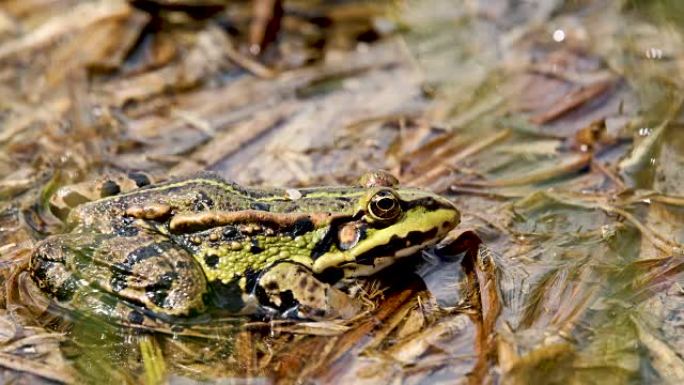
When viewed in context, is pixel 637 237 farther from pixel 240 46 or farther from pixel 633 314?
pixel 240 46

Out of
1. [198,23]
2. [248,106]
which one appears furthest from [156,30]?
[248,106]

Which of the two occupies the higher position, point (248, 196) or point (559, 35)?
point (248, 196)

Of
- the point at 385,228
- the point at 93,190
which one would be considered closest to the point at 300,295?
the point at 385,228

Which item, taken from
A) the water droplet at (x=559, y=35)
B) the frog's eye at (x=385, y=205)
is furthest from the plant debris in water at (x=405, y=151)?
the frog's eye at (x=385, y=205)

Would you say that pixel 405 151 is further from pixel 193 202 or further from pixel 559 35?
pixel 559 35

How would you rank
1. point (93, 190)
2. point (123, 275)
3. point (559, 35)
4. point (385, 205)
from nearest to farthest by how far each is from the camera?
point (123, 275) < point (385, 205) < point (93, 190) < point (559, 35)

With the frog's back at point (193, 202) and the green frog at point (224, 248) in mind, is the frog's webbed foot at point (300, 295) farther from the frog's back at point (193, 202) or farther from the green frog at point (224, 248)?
the frog's back at point (193, 202)

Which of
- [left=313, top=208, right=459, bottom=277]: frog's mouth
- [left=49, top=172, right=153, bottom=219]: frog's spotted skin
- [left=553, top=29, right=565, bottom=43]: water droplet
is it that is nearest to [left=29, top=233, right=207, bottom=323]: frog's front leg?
[left=49, top=172, right=153, bottom=219]: frog's spotted skin
